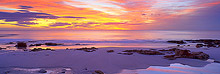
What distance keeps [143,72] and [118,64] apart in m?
1.64

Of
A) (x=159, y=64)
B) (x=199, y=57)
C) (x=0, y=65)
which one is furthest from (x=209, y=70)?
(x=0, y=65)

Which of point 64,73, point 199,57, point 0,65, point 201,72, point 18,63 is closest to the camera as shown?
point 64,73

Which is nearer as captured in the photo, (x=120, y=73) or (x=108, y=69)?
(x=120, y=73)

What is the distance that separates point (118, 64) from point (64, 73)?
2902mm

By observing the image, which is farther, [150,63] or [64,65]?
[150,63]

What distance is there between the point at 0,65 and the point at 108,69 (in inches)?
202

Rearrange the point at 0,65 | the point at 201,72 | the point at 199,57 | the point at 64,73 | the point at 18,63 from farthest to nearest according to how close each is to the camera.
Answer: the point at 199,57 → the point at 18,63 → the point at 0,65 → the point at 201,72 → the point at 64,73

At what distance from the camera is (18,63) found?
8.34 metres

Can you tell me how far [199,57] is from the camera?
33.2 ft

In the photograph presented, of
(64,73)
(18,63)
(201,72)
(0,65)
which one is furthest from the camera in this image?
(18,63)

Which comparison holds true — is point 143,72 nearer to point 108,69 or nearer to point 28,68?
point 108,69

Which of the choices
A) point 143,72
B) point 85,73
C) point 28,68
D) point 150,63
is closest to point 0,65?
point 28,68

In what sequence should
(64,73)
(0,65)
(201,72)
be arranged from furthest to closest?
(0,65), (201,72), (64,73)

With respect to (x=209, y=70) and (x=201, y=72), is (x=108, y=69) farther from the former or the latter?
(x=209, y=70)
